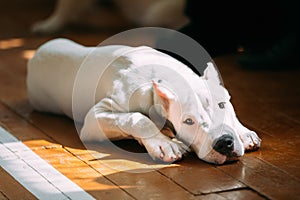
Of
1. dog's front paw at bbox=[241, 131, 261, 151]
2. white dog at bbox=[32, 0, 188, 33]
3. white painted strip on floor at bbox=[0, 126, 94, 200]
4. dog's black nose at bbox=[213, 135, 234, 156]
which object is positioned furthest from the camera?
white dog at bbox=[32, 0, 188, 33]

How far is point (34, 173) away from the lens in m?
2.04

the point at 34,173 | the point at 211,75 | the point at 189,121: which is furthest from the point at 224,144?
the point at 34,173

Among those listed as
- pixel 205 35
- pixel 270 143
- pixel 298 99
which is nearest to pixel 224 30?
pixel 205 35

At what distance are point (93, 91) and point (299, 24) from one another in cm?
112

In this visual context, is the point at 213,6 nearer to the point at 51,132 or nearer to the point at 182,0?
the point at 182,0

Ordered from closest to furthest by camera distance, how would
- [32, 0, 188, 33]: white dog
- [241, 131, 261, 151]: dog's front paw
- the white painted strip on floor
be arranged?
the white painted strip on floor → [241, 131, 261, 151]: dog's front paw → [32, 0, 188, 33]: white dog

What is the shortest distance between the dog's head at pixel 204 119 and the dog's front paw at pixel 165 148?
3cm

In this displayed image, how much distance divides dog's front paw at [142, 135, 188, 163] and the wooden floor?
1.0 inches

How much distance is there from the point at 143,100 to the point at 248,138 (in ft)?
1.03

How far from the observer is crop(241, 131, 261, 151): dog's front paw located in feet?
7.05

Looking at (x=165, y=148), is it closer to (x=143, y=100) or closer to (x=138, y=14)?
(x=143, y=100)

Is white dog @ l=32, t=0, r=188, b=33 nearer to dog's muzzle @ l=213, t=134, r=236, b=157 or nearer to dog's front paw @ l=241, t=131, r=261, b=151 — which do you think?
dog's front paw @ l=241, t=131, r=261, b=151

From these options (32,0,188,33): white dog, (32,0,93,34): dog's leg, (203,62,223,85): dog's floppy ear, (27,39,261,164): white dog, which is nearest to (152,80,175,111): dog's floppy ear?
(27,39,261,164): white dog

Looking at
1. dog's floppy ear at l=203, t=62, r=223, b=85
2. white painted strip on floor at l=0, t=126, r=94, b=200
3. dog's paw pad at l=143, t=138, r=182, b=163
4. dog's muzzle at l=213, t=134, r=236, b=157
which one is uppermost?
dog's floppy ear at l=203, t=62, r=223, b=85
